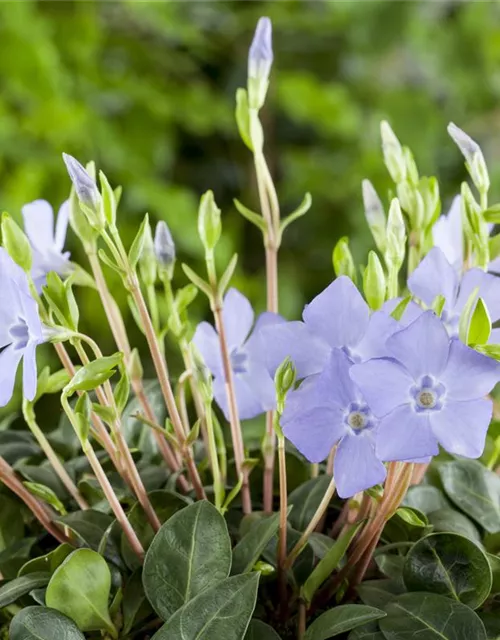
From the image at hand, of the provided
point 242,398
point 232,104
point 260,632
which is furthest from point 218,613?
point 232,104

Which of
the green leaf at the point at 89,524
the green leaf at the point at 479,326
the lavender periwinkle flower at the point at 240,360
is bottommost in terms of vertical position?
the green leaf at the point at 89,524

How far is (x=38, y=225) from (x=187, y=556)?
0.63 feet

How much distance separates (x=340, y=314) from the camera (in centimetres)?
37

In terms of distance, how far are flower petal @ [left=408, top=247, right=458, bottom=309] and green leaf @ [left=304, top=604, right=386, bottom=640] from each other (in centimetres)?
14

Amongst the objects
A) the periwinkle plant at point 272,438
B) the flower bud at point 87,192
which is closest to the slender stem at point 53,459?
the periwinkle plant at point 272,438

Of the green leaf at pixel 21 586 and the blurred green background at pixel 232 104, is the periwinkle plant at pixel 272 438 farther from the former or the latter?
the blurred green background at pixel 232 104

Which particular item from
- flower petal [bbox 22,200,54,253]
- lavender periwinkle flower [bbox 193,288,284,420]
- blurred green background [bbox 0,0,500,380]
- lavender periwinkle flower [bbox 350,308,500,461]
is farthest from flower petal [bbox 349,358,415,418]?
blurred green background [bbox 0,0,500,380]

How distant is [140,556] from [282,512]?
0.08 meters

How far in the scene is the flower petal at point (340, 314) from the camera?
14.5 inches

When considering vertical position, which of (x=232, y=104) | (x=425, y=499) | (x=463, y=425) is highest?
(x=463, y=425)

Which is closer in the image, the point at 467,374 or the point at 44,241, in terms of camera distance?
Answer: the point at 467,374

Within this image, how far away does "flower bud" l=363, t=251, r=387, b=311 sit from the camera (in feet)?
1.24

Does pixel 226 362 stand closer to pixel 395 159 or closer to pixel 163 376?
pixel 163 376

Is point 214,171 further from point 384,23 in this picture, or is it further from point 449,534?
point 449,534
